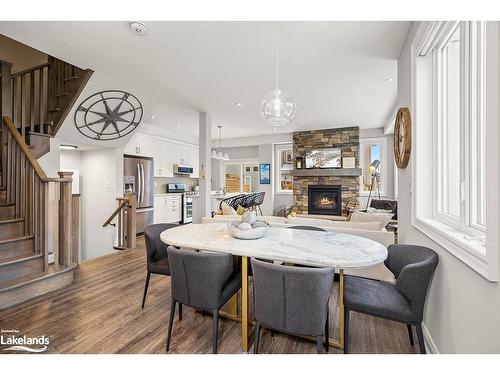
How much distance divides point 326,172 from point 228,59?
14.5ft

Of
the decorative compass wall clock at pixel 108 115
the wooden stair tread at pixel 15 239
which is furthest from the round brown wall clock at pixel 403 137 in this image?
the wooden stair tread at pixel 15 239

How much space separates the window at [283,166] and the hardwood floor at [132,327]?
506 cm

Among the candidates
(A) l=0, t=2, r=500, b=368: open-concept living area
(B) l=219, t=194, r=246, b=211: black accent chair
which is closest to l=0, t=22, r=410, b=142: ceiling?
(A) l=0, t=2, r=500, b=368: open-concept living area

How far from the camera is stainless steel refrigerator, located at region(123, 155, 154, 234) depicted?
5141mm

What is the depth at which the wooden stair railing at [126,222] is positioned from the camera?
4230mm

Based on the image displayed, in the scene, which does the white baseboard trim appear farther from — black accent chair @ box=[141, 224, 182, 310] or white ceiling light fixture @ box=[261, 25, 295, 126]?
white ceiling light fixture @ box=[261, 25, 295, 126]

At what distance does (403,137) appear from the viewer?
7.39ft

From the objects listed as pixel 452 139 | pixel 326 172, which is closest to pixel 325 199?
pixel 326 172

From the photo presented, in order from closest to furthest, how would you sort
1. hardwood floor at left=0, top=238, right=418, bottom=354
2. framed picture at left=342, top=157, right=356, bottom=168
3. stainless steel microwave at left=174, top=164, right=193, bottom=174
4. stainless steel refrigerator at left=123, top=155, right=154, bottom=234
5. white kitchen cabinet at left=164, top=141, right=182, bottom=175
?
hardwood floor at left=0, top=238, right=418, bottom=354 → stainless steel refrigerator at left=123, top=155, right=154, bottom=234 → framed picture at left=342, top=157, right=356, bottom=168 → white kitchen cabinet at left=164, top=141, right=182, bottom=175 → stainless steel microwave at left=174, top=164, right=193, bottom=174

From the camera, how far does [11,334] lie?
1.87 m

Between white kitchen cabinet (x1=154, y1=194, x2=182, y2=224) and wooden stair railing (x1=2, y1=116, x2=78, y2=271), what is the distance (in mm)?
3059

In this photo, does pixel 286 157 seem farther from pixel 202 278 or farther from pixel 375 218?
pixel 202 278

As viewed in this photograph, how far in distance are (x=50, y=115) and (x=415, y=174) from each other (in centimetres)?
454
